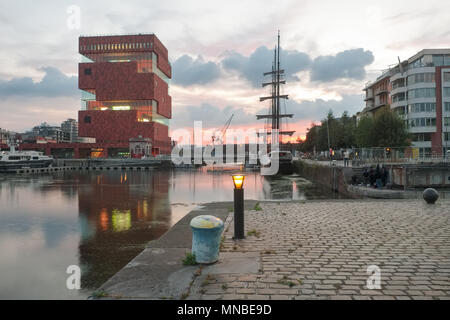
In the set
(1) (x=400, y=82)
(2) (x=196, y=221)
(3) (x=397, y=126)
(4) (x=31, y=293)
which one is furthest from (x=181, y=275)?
(1) (x=400, y=82)

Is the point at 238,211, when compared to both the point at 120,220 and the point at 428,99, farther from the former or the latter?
the point at 428,99

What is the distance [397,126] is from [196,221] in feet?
162

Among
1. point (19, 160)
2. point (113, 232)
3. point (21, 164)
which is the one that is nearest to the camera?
point (113, 232)

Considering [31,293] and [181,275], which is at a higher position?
[181,275]

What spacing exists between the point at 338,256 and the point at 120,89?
349 feet

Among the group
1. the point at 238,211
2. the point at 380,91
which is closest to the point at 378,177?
the point at 238,211

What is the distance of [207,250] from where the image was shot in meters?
6.62

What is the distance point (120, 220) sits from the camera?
49.0ft

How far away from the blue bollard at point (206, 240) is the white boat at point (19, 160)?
6315 cm

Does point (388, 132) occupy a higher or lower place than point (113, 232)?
higher

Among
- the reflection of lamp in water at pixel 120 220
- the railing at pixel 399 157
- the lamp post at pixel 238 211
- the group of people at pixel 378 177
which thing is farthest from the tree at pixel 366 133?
the lamp post at pixel 238 211

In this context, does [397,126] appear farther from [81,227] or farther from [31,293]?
[31,293]
